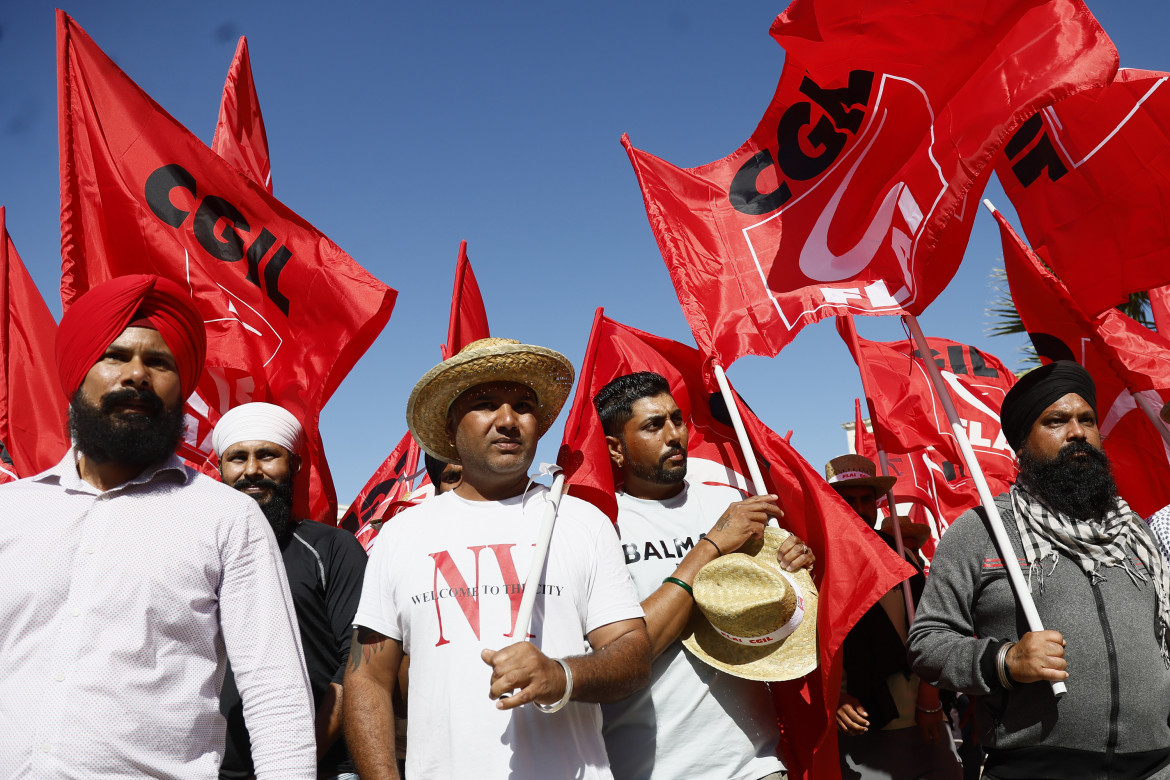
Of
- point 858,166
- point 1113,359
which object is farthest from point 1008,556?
point 1113,359

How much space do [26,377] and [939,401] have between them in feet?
21.7

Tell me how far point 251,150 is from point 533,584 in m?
5.22

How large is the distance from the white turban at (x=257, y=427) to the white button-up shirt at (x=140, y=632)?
2.15m

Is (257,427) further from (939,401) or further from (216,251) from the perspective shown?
(939,401)

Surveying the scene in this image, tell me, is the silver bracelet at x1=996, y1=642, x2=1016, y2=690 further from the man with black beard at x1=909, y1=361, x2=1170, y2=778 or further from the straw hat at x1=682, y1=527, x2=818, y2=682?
the straw hat at x1=682, y1=527, x2=818, y2=682

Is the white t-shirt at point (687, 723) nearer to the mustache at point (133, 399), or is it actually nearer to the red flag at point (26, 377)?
the mustache at point (133, 399)

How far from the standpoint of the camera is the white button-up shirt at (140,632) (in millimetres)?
2229

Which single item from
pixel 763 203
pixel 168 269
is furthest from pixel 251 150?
pixel 763 203

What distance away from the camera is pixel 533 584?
2953 mm

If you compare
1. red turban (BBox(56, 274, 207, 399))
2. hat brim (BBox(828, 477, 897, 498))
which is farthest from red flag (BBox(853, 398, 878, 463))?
red turban (BBox(56, 274, 207, 399))

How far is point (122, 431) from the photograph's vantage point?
8.39 ft

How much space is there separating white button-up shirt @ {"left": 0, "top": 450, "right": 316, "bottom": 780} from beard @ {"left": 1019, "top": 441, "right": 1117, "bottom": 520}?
2.88 metres

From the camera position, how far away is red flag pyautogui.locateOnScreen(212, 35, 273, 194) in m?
6.85

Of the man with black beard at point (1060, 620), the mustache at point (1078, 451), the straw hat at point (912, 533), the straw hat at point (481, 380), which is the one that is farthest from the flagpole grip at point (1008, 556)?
the straw hat at point (912, 533)
